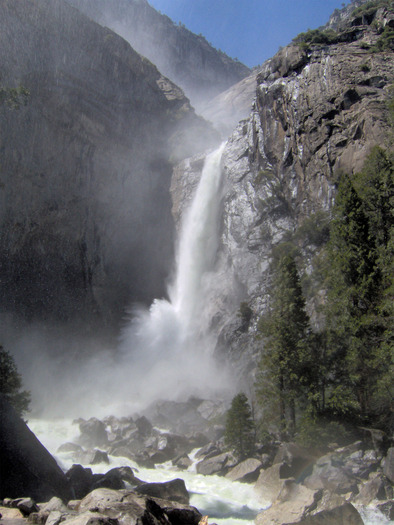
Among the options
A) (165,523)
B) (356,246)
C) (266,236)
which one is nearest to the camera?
(165,523)

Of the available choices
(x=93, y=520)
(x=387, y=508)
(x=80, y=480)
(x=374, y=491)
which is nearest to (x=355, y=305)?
(x=374, y=491)

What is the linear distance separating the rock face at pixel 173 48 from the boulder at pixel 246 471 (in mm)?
96258

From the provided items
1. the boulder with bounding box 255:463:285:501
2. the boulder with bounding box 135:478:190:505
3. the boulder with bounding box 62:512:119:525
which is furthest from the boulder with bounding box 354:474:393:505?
the boulder with bounding box 62:512:119:525

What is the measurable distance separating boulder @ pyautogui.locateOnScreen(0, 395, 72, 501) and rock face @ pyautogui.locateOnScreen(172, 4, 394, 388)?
64.9 ft

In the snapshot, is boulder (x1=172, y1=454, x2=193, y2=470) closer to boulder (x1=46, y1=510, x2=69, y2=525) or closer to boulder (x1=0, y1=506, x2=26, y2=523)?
boulder (x1=0, y1=506, x2=26, y2=523)

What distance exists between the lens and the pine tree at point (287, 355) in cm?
2034

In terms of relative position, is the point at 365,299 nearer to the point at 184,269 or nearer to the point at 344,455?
the point at 344,455

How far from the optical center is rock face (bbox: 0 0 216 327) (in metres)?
40.3

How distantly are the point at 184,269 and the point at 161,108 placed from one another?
2745cm

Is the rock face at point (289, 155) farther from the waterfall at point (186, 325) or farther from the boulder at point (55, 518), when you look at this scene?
the boulder at point (55, 518)

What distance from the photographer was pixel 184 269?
157 feet

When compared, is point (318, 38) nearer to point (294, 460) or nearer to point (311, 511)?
point (294, 460)

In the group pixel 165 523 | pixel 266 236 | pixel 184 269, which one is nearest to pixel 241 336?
pixel 266 236

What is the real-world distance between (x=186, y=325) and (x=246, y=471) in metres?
24.3
